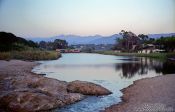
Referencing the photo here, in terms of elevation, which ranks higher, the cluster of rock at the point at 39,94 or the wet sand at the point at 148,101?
the cluster of rock at the point at 39,94

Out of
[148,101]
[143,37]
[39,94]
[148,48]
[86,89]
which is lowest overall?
[148,101]

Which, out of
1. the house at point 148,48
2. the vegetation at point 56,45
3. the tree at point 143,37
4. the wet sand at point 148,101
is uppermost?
the tree at point 143,37

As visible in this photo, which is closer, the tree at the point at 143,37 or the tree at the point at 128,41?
the tree at the point at 128,41

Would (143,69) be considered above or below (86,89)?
below

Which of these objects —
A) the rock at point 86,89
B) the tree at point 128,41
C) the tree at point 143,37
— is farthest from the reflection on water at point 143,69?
the tree at point 143,37

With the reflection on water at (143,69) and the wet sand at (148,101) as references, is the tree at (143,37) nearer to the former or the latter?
the reflection on water at (143,69)

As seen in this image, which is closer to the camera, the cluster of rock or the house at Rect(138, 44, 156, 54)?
the cluster of rock

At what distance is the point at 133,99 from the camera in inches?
404

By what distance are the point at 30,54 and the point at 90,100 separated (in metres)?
30.2

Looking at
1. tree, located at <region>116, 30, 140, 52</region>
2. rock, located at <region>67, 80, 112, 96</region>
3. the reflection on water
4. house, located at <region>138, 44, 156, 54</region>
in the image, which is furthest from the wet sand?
tree, located at <region>116, 30, 140, 52</region>

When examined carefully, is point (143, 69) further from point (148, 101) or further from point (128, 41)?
point (128, 41)

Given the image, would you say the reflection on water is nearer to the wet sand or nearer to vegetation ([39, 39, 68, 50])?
the wet sand

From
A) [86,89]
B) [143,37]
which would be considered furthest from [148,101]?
[143,37]

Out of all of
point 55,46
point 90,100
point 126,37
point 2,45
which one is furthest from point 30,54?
point 55,46
